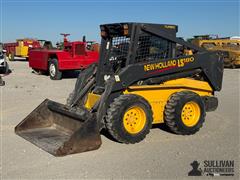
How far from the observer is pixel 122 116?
575cm

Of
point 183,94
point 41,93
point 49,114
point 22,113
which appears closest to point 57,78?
point 41,93

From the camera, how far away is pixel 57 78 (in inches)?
620

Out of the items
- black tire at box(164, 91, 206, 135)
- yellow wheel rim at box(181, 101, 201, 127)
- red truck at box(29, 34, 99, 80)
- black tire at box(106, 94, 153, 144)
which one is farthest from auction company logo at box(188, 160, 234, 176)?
red truck at box(29, 34, 99, 80)

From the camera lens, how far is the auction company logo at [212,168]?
4812 mm

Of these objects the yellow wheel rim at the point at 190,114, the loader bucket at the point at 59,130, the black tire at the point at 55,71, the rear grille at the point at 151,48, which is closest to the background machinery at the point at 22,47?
the black tire at the point at 55,71

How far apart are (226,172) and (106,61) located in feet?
10.7

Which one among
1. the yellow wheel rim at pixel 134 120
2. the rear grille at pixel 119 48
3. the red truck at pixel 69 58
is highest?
the rear grille at pixel 119 48

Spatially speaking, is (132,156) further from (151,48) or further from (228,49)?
(228,49)

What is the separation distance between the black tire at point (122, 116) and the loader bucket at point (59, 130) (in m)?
0.31

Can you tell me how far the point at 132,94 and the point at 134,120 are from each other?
0.45 metres

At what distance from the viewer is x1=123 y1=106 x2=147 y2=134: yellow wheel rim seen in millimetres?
5887

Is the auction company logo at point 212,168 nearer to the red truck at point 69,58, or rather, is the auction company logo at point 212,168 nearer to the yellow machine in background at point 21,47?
the red truck at point 69,58

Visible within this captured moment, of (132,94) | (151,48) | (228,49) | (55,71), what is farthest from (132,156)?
(228,49)

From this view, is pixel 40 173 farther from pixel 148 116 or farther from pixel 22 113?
pixel 22 113
